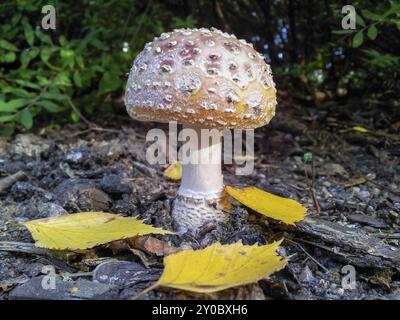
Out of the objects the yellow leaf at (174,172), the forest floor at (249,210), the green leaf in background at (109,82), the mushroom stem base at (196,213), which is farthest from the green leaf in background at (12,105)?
the mushroom stem base at (196,213)

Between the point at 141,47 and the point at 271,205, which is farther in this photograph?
the point at 141,47

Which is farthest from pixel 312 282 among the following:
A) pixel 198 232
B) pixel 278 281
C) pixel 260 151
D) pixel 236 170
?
pixel 260 151

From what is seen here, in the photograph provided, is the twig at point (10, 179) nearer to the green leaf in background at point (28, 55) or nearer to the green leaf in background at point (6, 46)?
the green leaf in background at point (28, 55)

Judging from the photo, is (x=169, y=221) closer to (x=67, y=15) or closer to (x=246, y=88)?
(x=246, y=88)

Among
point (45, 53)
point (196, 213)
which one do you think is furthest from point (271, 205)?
point (45, 53)

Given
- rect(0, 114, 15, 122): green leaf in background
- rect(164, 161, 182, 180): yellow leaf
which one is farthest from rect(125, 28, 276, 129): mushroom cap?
rect(0, 114, 15, 122): green leaf in background

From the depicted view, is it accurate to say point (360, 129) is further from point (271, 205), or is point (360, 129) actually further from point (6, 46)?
point (6, 46)

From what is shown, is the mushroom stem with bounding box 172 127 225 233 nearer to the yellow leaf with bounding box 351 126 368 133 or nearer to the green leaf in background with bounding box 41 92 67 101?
the green leaf in background with bounding box 41 92 67 101

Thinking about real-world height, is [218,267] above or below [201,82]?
A: below
